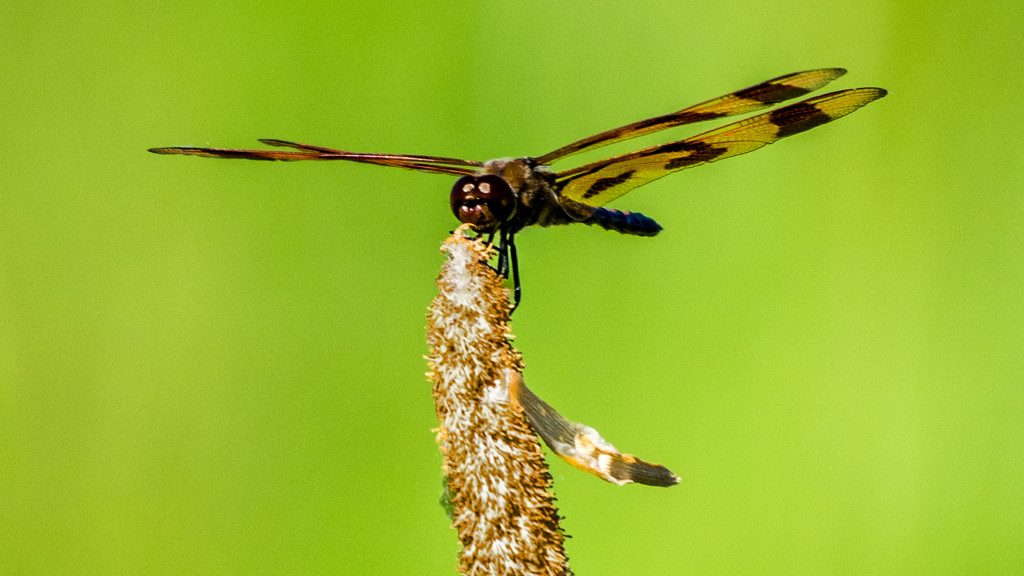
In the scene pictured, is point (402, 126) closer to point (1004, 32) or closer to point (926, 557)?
point (1004, 32)

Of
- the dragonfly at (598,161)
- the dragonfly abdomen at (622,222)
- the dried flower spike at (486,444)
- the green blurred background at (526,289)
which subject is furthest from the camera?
the green blurred background at (526,289)

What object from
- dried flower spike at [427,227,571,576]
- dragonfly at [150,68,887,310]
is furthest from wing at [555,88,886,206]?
dried flower spike at [427,227,571,576]

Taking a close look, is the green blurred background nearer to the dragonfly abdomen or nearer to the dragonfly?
the dragonfly abdomen

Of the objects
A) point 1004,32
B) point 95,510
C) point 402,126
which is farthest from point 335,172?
point 1004,32

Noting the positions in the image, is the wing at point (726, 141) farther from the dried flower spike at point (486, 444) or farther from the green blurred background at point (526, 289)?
the green blurred background at point (526, 289)

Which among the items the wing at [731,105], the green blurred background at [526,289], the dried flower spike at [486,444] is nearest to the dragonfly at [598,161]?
the wing at [731,105]

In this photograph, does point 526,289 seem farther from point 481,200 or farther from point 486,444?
point 486,444

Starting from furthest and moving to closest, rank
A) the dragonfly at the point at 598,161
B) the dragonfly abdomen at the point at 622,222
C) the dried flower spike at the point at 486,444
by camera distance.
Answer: the dragonfly abdomen at the point at 622,222 → the dragonfly at the point at 598,161 → the dried flower spike at the point at 486,444
